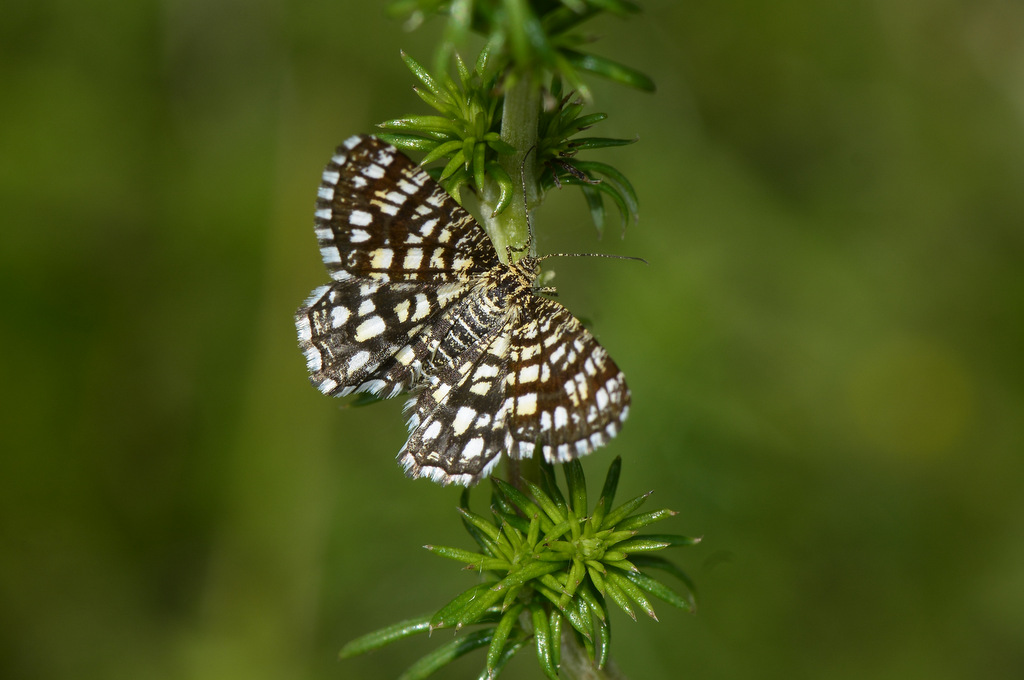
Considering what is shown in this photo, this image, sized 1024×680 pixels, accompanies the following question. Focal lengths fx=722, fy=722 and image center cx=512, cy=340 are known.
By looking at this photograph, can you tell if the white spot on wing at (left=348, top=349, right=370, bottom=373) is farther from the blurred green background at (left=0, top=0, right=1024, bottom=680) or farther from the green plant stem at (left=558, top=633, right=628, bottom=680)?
the blurred green background at (left=0, top=0, right=1024, bottom=680)

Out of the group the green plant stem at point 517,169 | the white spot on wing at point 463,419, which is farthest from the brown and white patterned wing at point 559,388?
the green plant stem at point 517,169

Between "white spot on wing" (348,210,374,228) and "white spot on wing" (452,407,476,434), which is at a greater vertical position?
"white spot on wing" (348,210,374,228)

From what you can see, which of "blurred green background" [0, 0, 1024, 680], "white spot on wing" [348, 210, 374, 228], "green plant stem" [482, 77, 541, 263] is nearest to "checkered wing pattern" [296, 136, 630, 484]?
"white spot on wing" [348, 210, 374, 228]

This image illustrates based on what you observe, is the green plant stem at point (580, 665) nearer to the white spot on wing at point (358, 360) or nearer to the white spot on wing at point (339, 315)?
the white spot on wing at point (358, 360)

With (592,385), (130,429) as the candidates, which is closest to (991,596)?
(592,385)

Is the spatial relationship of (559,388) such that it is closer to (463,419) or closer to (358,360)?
→ (463,419)

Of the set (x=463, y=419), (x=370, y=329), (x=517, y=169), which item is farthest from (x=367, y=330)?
(x=517, y=169)
